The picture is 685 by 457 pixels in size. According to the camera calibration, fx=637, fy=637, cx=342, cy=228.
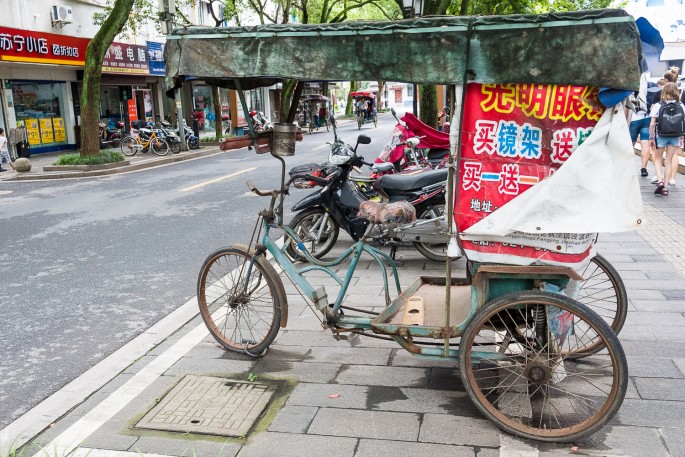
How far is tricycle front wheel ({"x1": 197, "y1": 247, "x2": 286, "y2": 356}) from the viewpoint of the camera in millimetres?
4250

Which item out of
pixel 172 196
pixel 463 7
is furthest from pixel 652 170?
pixel 172 196

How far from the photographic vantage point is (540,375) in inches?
133

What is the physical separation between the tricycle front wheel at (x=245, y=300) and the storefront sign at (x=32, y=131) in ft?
65.0

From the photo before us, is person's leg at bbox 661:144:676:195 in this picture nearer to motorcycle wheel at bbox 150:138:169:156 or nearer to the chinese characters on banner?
the chinese characters on banner

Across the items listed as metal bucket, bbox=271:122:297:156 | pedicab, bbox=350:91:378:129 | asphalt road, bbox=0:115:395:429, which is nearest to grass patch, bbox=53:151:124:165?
asphalt road, bbox=0:115:395:429

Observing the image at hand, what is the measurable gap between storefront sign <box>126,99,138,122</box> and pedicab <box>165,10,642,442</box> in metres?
25.2

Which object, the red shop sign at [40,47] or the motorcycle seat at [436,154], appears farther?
the red shop sign at [40,47]

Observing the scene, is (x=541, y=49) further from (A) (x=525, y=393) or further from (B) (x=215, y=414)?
(B) (x=215, y=414)

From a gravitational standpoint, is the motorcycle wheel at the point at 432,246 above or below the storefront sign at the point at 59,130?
below

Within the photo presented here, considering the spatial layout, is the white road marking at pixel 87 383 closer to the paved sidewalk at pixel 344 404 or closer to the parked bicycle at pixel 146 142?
the paved sidewalk at pixel 344 404

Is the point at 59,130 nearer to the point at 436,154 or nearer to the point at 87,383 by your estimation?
the point at 436,154

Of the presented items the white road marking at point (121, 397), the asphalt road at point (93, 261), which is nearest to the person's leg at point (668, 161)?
the asphalt road at point (93, 261)

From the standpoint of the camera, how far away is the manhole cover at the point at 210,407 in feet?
11.4

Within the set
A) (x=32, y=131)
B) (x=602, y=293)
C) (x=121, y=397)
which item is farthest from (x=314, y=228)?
(x=32, y=131)
